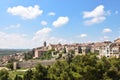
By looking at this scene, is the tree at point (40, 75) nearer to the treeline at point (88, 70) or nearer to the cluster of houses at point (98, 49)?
the treeline at point (88, 70)

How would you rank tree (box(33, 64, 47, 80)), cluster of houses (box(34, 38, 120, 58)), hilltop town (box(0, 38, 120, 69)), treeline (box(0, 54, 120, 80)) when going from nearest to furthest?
treeline (box(0, 54, 120, 80)) → tree (box(33, 64, 47, 80)) → hilltop town (box(0, 38, 120, 69)) → cluster of houses (box(34, 38, 120, 58))

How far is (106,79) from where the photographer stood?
3278cm

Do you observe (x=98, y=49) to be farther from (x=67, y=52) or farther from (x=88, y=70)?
(x=88, y=70)

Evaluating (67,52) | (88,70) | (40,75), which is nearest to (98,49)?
(67,52)

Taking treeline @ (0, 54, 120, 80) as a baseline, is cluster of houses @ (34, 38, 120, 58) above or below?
above

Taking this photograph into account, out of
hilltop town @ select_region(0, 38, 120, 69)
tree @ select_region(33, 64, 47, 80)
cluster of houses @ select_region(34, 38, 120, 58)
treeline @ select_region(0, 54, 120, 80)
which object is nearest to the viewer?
treeline @ select_region(0, 54, 120, 80)

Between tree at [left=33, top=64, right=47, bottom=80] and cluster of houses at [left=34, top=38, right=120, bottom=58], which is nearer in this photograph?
tree at [left=33, top=64, right=47, bottom=80]

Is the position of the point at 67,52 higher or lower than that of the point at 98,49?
lower

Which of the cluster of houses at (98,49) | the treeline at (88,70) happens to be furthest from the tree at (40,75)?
the cluster of houses at (98,49)

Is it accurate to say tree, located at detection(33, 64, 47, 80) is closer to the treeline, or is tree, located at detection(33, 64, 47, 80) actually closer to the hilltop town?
the treeline

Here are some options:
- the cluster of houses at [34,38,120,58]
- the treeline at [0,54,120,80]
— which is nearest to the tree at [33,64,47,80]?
the treeline at [0,54,120,80]

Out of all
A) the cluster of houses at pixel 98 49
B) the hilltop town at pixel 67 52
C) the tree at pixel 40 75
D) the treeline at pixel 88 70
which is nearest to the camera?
the treeline at pixel 88 70

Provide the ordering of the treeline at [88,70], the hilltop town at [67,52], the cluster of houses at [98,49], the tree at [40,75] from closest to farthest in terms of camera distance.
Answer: the treeline at [88,70]
the tree at [40,75]
the hilltop town at [67,52]
the cluster of houses at [98,49]

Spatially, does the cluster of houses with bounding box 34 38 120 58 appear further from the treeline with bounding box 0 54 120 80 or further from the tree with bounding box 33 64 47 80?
the treeline with bounding box 0 54 120 80
